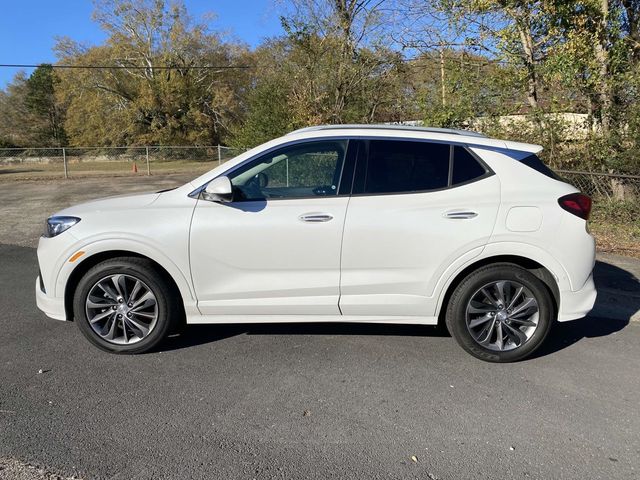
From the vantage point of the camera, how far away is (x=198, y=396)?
135 inches

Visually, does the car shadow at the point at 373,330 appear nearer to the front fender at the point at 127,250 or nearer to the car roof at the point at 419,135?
the front fender at the point at 127,250

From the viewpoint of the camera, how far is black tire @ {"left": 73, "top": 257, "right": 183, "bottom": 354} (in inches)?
153

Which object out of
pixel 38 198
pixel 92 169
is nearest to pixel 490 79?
pixel 38 198

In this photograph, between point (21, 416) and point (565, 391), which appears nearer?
point (21, 416)

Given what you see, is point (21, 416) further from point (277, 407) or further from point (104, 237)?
point (277, 407)

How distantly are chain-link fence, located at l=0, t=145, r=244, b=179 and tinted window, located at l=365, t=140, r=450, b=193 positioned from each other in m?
21.6

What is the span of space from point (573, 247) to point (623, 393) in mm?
1068

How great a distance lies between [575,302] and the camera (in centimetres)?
390

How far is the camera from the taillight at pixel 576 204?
3.79 m

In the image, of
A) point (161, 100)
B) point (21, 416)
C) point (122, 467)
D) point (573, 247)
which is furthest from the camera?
point (161, 100)

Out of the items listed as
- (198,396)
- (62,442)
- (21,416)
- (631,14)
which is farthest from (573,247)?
(631,14)

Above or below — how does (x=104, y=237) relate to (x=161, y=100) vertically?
below

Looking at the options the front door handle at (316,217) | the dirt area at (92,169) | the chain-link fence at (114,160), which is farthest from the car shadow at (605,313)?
the dirt area at (92,169)

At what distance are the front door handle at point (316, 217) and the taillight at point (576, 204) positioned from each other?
1733 mm
